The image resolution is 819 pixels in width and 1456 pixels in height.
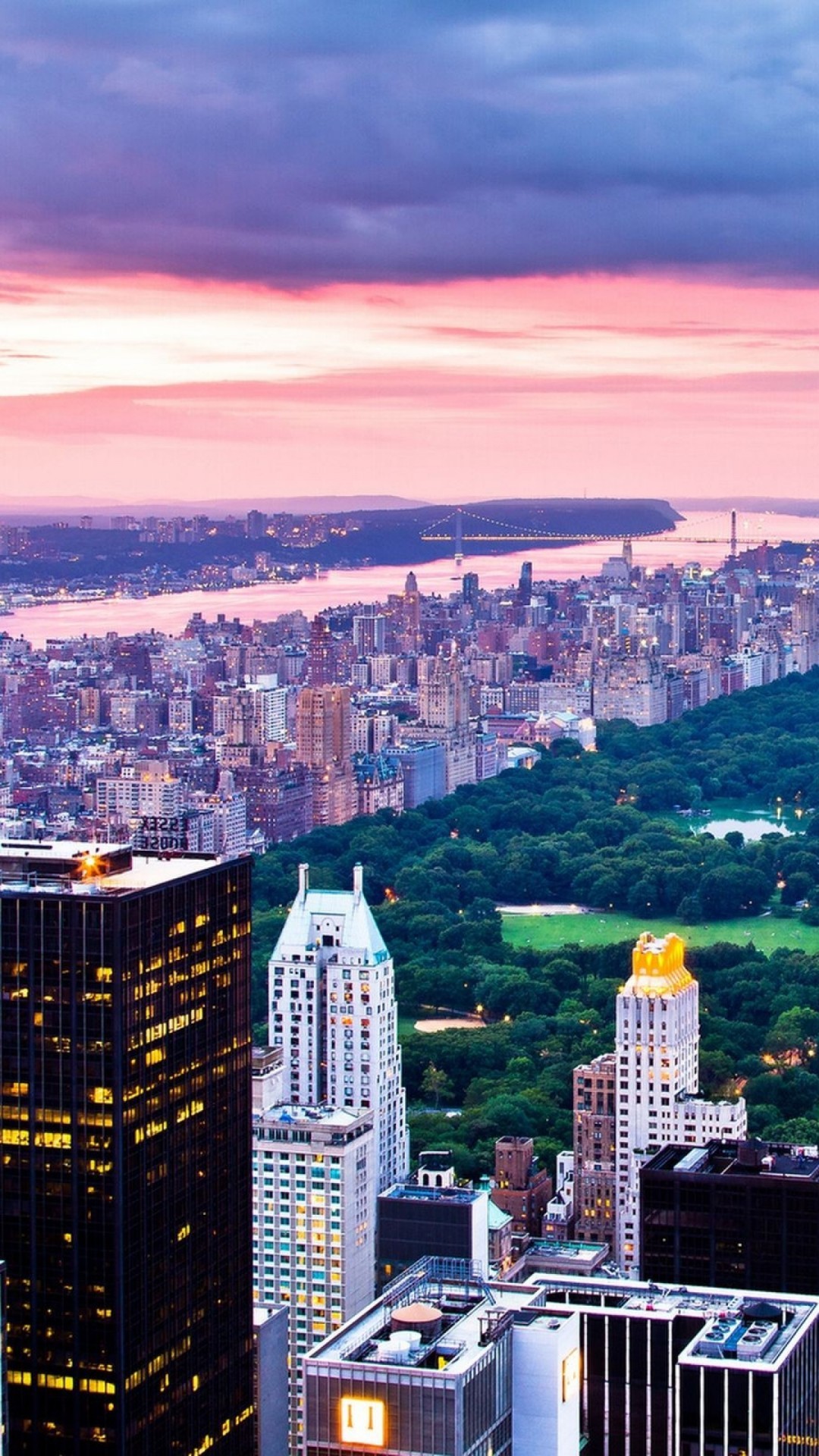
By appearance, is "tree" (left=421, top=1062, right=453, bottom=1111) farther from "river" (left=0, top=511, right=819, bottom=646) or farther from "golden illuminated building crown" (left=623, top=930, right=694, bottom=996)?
"river" (left=0, top=511, right=819, bottom=646)

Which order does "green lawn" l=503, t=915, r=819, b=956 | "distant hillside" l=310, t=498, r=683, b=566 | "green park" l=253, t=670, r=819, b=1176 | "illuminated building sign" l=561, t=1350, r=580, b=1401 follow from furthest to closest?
1. "distant hillside" l=310, t=498, r=683, b=566
2. "green lawn" l=503, t=915, r=819, b=956
3. "green park" l=253, t=670, r=819, b=1176
4. "illuminated building sign" l=561, t=1350, r=580, b=1401

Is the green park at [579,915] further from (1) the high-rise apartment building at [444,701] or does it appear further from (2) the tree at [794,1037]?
(1) the high-rise apartment building at [444,701]

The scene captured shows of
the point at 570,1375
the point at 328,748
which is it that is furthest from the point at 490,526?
the point at 570,1375

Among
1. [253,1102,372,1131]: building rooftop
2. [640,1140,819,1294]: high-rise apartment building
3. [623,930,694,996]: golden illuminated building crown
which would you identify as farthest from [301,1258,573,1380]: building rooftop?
[623,930,694,996]: golden illuminated building crown

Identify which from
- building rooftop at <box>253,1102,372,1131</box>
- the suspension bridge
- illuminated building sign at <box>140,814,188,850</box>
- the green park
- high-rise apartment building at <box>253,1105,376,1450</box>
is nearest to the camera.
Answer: illuminated building sign at <box>140,814,188,850</box>

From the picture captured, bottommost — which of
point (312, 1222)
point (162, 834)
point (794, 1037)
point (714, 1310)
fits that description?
point (794, 1037)

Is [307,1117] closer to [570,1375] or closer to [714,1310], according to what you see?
[714,1310]
